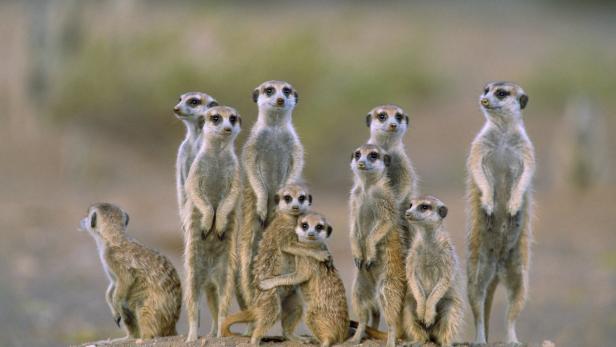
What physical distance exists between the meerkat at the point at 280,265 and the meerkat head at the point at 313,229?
6 cm

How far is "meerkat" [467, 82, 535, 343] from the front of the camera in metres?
5.80

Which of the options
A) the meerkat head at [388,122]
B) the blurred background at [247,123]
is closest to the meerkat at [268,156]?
the meerkat head at [388,122]

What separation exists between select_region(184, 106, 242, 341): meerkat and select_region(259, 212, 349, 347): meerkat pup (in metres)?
0.35


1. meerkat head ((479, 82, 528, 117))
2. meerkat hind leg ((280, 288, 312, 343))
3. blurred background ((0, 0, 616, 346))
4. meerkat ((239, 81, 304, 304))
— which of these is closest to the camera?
meerkat hind leg ((280, 288, 312, 343))

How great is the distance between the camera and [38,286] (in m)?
9.76

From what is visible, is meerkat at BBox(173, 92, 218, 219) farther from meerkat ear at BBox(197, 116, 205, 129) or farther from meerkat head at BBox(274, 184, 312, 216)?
meerkat head at BBox(274, 184, 312, 216)

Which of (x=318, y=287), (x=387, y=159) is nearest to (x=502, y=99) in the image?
(x=387, y=159)

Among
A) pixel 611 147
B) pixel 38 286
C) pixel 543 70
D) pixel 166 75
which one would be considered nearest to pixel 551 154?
pixel 611 147

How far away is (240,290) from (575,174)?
845cm

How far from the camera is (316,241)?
5.51 meters

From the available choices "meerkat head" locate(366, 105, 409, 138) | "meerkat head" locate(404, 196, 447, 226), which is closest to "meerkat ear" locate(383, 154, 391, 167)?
"meerkat head" locate(366, 105, 409, 138)

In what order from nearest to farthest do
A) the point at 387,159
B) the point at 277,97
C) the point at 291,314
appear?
1. the point at 291,314
2. the point at 387,159
3. the point at 277,97

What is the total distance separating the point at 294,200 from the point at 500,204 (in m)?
1.18

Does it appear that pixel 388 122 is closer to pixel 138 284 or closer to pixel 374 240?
pixel 374 240
